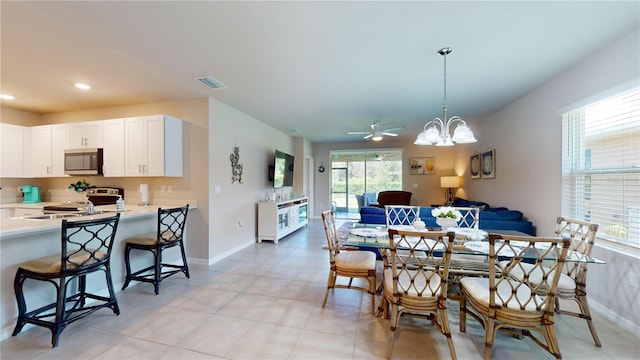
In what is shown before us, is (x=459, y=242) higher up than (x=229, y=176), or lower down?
lower down

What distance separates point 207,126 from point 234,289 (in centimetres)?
240

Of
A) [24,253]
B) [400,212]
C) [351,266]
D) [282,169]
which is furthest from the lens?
[282,169]

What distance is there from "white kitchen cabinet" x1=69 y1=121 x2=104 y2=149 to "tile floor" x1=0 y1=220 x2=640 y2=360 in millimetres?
2491

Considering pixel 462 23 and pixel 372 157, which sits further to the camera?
pixel 372 157

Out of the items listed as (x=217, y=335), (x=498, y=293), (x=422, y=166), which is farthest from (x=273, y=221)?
(x=422, y=166)

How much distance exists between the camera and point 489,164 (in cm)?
496

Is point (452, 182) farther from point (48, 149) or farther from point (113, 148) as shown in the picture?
point (48, 149)

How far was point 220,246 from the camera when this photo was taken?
13.4ft

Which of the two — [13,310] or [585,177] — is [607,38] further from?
[13,310]

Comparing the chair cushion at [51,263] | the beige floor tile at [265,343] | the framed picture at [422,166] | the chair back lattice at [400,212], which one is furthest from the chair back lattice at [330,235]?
the framed picture at [422,166]

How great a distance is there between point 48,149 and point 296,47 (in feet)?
15.6

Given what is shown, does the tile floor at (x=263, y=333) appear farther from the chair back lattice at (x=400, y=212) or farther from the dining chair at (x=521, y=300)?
the chair back lattice at (x=400, y=212)

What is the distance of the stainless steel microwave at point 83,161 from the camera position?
12.6 feet

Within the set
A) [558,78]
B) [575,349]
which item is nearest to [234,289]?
[575,349]
